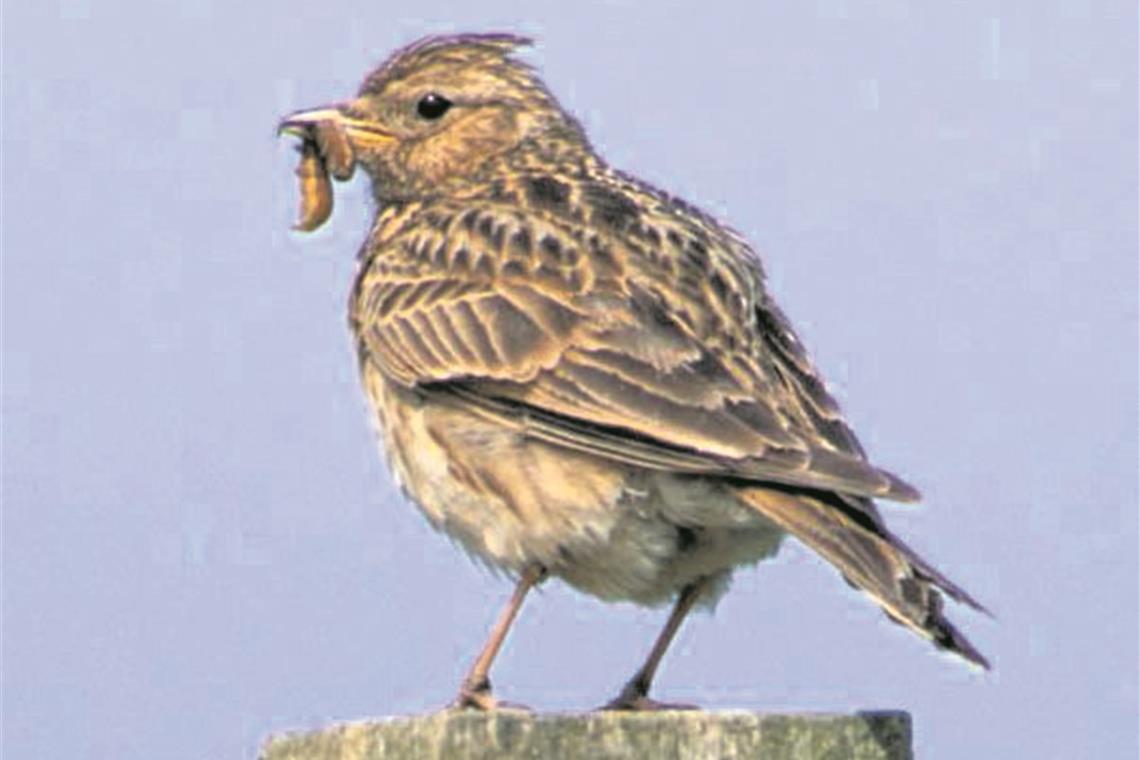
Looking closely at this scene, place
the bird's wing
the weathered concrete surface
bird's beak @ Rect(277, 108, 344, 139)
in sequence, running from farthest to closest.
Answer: bird's beak @ Rect(277, 108, 344, 139)
the bird's wing
the weathered concrete surface

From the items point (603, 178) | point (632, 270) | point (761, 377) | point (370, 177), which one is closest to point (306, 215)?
point (370, 177)

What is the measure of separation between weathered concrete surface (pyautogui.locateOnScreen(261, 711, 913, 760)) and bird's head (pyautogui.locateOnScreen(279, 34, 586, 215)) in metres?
5.08

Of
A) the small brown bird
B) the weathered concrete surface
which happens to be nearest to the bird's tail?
the small brown bird

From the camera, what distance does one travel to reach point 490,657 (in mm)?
8148

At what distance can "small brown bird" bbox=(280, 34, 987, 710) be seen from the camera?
25.1 feet

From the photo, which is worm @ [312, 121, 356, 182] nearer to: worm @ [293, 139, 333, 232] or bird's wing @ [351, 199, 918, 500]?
worm @ [293, 139, 333, 232]

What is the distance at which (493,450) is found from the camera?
8383mm

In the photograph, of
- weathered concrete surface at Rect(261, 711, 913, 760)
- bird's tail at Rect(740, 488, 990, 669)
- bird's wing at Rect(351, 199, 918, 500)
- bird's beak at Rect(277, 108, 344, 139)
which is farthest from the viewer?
bird's beak at Rect(277, 108, 344, 139)

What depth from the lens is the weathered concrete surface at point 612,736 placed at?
17.7 feet

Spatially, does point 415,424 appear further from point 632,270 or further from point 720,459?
point 720,459

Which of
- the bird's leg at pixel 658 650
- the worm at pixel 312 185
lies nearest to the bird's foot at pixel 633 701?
the bird's leg at pixel 658 650

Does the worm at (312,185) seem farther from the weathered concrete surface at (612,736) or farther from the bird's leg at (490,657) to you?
the weathered concrete surface at (612,736)

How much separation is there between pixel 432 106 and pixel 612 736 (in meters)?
5.48

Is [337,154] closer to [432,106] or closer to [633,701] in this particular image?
[432,106]
